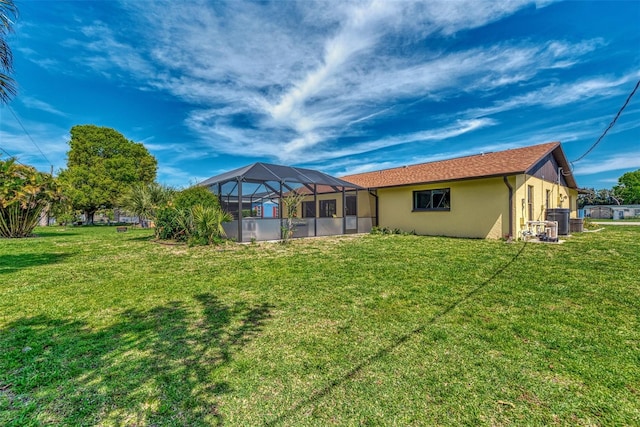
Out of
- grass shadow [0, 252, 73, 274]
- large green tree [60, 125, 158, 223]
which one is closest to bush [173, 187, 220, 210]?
grass shadow [0, 252, 73, 274]

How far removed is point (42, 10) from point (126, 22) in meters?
2.37

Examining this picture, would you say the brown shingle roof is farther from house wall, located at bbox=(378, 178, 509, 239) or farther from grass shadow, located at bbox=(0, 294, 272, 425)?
grass shadow, located at bbox=(0, 294, 272, 425)

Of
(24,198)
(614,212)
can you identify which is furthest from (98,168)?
(614,212)

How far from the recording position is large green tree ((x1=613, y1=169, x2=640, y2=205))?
147 feet

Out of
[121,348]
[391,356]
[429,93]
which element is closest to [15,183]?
[121,348]

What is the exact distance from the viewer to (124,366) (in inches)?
94.2

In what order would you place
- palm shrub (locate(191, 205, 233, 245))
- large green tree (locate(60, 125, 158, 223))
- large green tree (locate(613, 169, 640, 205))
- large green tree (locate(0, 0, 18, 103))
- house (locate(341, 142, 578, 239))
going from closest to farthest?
large green tree (locate(0, 0, 18, 103))
palm shrub (locate(191, 205, 233, 245))
house (locate(341, 142, 578, 239))
large green tree (locate(60, 125, 158, 223))
large green tree (locate(613, 169, 640, 205))

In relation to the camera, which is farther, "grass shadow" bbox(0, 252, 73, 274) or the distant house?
the distant house

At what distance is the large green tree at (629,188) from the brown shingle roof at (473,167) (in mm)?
47584

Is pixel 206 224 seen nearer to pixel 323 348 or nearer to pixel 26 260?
pixel 26 260

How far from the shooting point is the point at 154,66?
11773 mm

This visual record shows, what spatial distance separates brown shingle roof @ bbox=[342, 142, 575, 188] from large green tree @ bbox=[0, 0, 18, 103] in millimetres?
13469

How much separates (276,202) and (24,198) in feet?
38.0

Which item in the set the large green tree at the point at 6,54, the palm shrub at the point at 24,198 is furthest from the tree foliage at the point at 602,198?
the palm shrub at the point at 24,198
